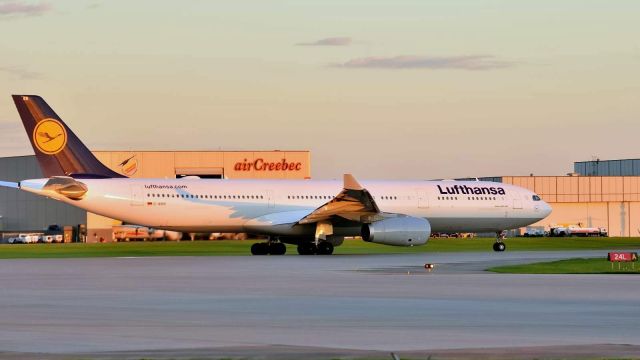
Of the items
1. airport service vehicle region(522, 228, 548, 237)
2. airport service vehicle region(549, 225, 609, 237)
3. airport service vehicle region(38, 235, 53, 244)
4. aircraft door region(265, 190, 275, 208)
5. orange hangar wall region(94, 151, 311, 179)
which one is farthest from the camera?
airport service vehicle region(522, 228, 548, 237)

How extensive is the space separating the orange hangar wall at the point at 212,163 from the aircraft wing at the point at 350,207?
166 ft

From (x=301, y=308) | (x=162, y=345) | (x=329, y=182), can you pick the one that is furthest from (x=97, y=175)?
(x=162, y=345)

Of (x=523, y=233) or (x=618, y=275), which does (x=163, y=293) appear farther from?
(x=523, y=233)

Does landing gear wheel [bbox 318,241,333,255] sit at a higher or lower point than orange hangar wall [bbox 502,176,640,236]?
lower

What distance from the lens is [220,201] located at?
56.7m

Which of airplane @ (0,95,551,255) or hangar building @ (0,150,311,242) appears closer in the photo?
airplane @ (0,95,551,255)

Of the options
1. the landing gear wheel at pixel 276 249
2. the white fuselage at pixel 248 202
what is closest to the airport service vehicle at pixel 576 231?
the white fuselage at pixel 248 202

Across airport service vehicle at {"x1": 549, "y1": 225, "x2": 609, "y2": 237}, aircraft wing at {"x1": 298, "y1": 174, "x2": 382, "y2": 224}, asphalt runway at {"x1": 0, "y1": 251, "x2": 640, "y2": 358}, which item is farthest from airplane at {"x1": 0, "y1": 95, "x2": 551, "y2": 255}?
airport service vehicle at {"x1": 549, "y1": 225, "x2": 609, "y2": 237}

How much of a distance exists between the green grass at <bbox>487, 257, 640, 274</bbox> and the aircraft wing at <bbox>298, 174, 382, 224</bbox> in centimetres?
1271

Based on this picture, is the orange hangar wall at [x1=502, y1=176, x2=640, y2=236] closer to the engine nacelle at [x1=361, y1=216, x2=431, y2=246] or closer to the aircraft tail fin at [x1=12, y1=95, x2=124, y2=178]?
the engine nacelle at [x1=361, y1=216, x2=431, y2=246]

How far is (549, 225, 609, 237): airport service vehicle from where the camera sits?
377 ft

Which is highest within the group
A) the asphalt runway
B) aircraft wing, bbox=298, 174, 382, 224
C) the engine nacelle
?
aircraft wing, bbox=298, 174, 382, 224

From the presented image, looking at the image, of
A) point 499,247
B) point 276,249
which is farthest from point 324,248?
point 499,247

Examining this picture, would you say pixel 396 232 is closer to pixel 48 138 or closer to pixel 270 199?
pixel 270 199
